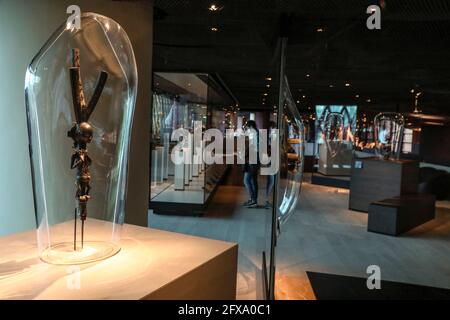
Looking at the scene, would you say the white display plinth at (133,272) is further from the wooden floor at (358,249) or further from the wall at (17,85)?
the wooden floor at (358,249)

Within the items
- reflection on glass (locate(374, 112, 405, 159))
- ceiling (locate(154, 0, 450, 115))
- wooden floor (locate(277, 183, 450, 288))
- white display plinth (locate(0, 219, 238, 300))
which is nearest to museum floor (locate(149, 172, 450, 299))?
wooden floor (locate(277, 183, 450, 288))

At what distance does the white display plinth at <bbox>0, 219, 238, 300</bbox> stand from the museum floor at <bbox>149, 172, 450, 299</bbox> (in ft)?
4.72

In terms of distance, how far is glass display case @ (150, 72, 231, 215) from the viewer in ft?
19.4

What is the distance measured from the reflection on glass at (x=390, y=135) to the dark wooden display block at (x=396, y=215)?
1.35 meters

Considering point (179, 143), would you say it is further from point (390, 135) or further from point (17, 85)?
point (390, 135)

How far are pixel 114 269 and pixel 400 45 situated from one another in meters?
4.07

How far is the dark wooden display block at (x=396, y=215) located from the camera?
512cm

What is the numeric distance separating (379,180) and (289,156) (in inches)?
160

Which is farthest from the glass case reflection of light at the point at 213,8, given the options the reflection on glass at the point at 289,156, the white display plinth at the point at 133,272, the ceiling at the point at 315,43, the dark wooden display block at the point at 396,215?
the dark wooden display block at the point at 396,215

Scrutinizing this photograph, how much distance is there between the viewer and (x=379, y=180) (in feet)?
21.6

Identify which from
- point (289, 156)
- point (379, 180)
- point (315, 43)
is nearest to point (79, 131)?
point (289, 156)

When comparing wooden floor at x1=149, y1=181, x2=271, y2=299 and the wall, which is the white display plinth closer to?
the wall

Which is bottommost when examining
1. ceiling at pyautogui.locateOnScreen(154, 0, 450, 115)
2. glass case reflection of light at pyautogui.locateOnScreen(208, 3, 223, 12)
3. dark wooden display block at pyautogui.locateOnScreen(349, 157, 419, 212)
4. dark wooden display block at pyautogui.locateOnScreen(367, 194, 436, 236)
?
dark wooden display block at pyautogui.locateOnScreen(367, 194, 436, 236)
